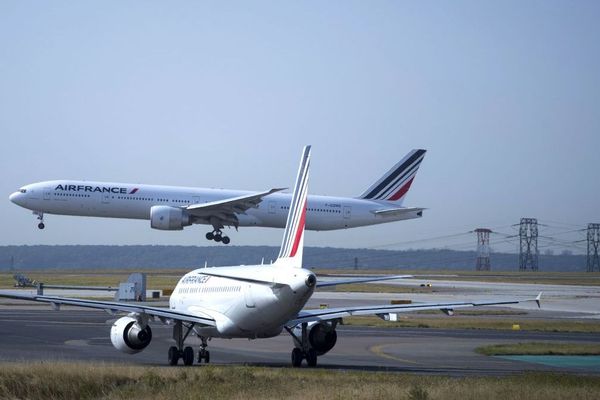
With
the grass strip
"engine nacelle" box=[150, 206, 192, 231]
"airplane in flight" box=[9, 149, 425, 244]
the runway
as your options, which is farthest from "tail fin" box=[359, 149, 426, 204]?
the runway

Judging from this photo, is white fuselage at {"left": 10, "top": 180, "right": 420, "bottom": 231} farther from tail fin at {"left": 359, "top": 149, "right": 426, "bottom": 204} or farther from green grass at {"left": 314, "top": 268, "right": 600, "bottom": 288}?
green grass at {"left": 314, "top": 268, "right": 600, "bottom": 288}

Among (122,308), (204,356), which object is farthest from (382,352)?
(122,308)

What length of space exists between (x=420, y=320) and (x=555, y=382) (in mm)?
28178

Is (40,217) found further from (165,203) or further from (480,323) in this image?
(480,323)

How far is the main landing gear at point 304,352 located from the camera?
2512 centimetres

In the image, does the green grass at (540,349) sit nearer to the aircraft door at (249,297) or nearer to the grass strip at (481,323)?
the grass strip at (481,323)

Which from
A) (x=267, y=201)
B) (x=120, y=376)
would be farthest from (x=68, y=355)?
(x=267, y=201)

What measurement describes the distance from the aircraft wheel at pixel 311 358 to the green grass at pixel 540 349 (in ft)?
23.0

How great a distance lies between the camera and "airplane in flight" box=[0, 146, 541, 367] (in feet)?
75.3

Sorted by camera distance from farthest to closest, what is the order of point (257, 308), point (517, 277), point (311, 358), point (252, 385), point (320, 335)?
point (517, 277), point (320, 335), point (311, 358), point (257, 308), point (252, 385)

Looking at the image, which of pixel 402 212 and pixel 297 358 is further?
pixel 402 212

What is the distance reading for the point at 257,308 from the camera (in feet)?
77.6

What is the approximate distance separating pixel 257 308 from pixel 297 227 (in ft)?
6.95

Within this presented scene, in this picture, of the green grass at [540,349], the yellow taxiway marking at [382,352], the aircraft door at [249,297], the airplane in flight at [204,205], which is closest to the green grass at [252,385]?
the aircraft door at [249,297]
